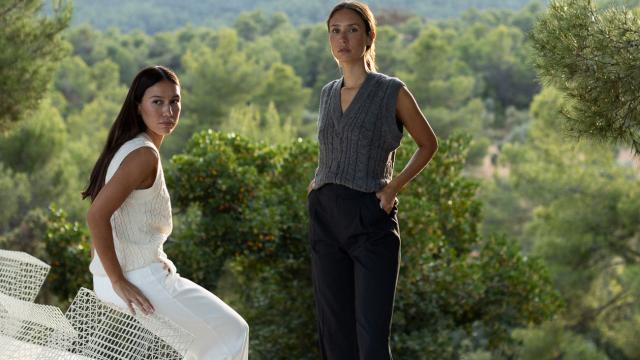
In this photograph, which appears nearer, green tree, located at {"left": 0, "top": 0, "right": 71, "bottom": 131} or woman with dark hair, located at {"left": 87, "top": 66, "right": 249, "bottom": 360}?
woman with dark hair, located at {"left": 87, "top": 66, "right": 249, "bottom": 360}

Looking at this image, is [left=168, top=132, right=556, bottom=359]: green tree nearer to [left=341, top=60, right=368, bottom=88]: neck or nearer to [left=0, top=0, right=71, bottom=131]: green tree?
[left=0, top=0, right=71, bottom=131]: green tree

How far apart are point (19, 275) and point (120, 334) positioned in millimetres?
624

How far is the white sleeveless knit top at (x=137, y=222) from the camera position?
2.67 metres

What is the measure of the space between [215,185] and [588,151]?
908 cm

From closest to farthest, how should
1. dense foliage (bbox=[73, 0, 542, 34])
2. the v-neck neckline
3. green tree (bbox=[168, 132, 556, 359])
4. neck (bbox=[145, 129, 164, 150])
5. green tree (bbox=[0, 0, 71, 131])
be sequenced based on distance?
neck (bbox=[145, 129, 164, 150]) < the v-neck neckline < green tree (bbox=[168, 132, 556, 359]) < green tree (bbox=[0, 0, 71, 131]) < dense foliage (bbox=[73, 0, 542, 34])

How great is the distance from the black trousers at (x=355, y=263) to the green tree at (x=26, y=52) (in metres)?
5.54

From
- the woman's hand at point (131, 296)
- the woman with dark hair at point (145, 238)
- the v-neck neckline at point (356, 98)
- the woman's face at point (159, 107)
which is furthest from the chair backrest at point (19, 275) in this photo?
the v-neck neckline at point (356, 98)

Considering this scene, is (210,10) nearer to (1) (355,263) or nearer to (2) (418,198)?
(2) (418,198)

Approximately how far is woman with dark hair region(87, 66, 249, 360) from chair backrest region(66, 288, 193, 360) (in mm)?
44

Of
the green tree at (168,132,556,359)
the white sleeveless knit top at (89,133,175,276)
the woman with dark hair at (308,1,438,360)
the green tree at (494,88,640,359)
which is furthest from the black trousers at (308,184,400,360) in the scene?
the green tree at (494,88,640,359)

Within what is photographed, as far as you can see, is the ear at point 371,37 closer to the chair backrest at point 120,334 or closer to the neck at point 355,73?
the neck at point 355,73

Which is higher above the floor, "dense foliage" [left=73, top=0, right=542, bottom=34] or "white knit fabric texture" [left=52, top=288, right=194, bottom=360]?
"dense foliage" [left=73, top=0, right=542, bottom=34]

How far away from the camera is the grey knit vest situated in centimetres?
303

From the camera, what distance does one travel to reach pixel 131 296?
8.61 feet
